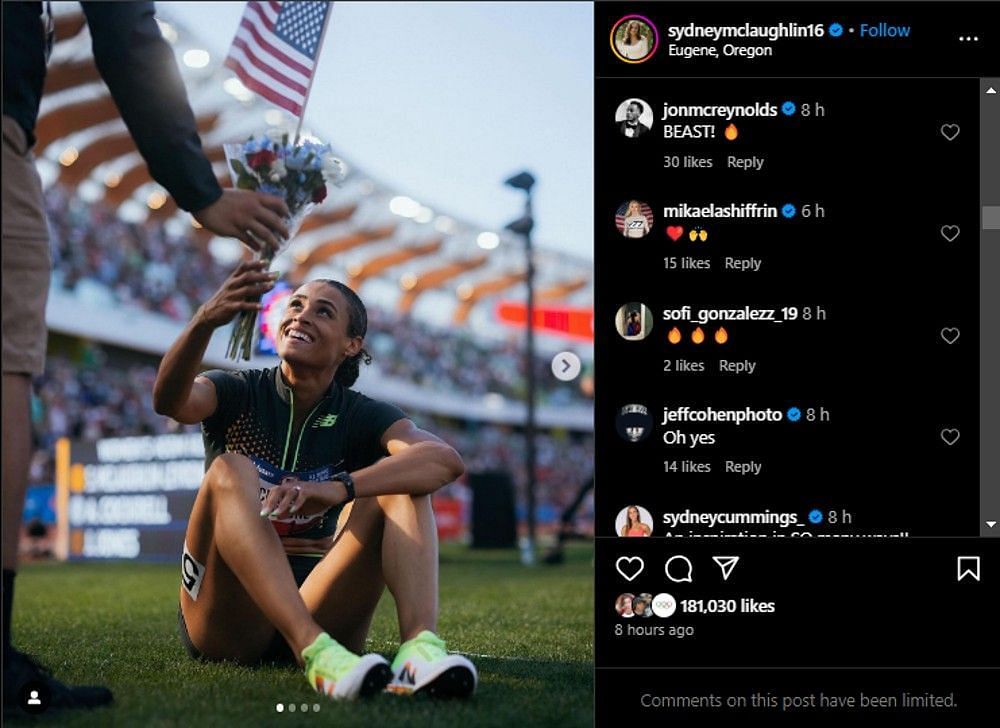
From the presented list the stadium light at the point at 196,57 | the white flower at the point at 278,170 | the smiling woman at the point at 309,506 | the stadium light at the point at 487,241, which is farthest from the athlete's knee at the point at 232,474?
the stadium light at the point at 487,241

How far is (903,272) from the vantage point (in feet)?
8.29

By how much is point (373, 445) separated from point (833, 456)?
1.46 metres

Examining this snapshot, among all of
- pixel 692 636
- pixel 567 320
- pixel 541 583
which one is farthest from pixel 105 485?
pixel 692 636

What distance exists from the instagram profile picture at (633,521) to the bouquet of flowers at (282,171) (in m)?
1.27

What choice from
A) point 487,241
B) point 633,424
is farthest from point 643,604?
point 487,241

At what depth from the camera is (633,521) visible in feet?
8.39

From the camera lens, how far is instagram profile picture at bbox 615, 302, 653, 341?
2592 mm

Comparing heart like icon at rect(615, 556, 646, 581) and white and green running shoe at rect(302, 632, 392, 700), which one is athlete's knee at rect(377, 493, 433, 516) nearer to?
white and green running shoe at rect(302, 632, 392, 700)

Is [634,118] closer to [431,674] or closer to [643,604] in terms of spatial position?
[643,604]

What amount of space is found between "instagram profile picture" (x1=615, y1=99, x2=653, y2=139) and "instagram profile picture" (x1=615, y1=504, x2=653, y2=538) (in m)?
0.86

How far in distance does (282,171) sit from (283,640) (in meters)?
1.41

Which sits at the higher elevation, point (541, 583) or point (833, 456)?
point (833, 456)

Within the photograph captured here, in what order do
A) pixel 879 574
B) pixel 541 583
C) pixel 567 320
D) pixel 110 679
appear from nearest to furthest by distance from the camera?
pixel 879 574 → pixel 110 679 → pixel 567 320 → pixel 541 583

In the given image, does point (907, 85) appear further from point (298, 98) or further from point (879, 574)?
point (298, 98)
